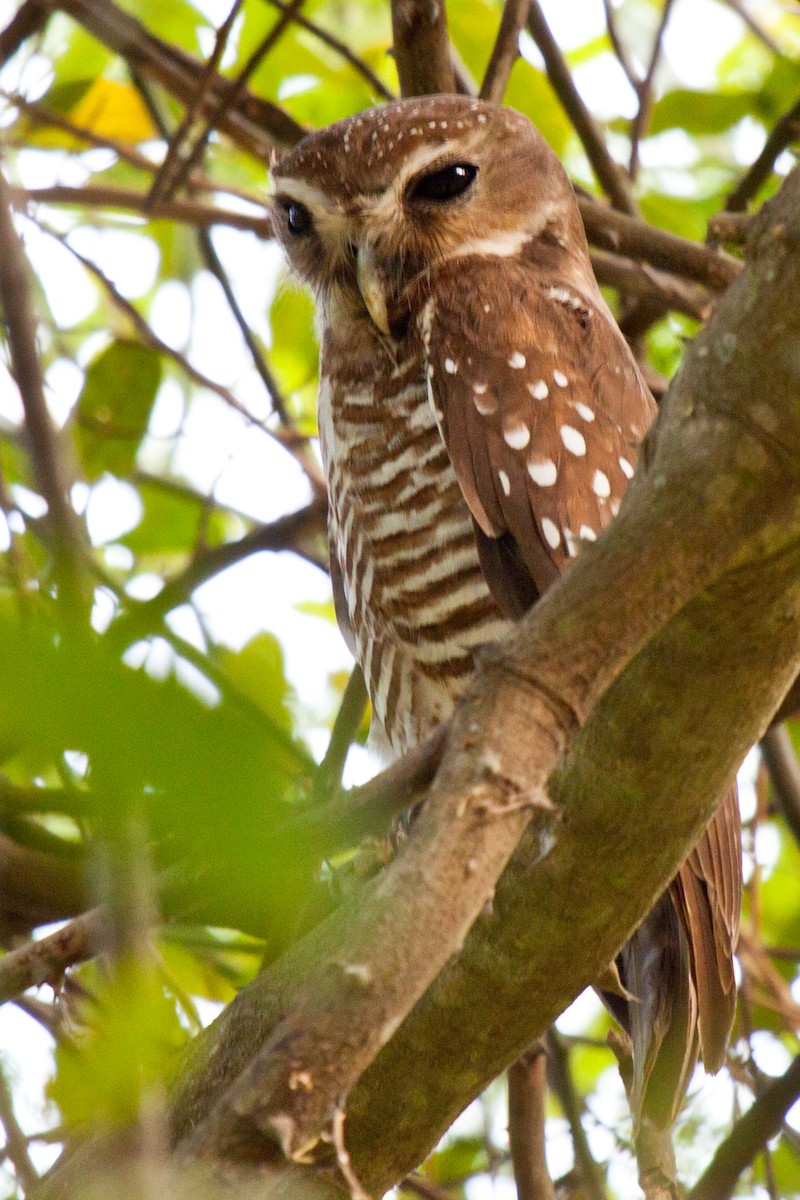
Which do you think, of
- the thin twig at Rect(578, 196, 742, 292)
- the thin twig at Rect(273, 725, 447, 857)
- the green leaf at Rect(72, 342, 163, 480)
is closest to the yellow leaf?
the green leaf at Rect(72, 342, 163, 480)

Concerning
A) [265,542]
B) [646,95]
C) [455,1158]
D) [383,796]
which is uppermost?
[646,95]

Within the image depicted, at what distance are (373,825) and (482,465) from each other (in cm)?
150

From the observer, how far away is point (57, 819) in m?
3.16

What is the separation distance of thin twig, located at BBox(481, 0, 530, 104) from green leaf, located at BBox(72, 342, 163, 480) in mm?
1085

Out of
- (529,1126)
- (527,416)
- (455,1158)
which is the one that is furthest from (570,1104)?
(527,416)

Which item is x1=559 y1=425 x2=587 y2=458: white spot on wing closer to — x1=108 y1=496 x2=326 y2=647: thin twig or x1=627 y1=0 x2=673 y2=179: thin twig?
x1=108 y1=496 x2=326 y2=647: thin twig

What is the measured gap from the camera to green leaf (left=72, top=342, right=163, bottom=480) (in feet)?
12.0

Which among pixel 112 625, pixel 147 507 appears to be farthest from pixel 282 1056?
pixel 147 507

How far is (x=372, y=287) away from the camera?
3.21 metres

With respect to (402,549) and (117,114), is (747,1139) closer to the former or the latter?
(402,549)

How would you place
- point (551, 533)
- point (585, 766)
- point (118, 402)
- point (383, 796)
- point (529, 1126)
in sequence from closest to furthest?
point (383, 796) < point (585, 766) < point (551, 533) < point (529, 1126) < point (118, 402)

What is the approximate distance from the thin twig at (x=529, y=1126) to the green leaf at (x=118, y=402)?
1.77 m

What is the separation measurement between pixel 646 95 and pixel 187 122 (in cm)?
133

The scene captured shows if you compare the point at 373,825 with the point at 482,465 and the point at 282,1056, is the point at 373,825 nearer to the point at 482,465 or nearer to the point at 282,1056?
the point at 282,1056
